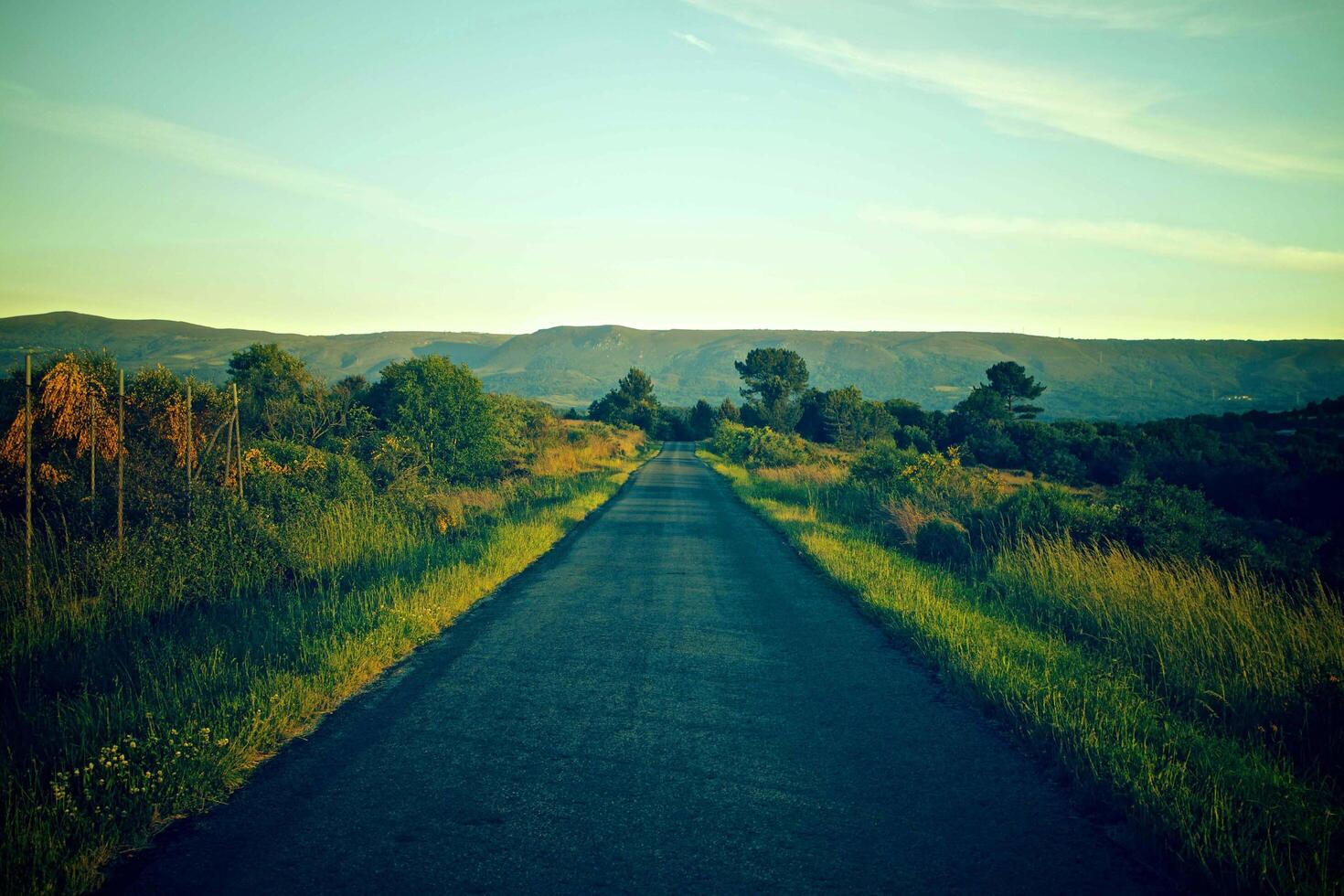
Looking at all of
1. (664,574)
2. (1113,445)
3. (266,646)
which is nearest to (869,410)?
(1113,445)

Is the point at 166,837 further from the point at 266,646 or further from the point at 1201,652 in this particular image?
the point at 1201,652

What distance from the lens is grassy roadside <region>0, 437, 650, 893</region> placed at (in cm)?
364

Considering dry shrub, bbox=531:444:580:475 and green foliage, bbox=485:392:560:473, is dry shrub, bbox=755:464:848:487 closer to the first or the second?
dry shrub, bbox=531:444:580:475

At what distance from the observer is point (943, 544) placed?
13125 millimetres

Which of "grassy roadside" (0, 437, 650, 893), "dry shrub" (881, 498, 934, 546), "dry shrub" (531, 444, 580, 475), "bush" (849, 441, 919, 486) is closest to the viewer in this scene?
"grassy roadside" (0, 437, 650, 893)

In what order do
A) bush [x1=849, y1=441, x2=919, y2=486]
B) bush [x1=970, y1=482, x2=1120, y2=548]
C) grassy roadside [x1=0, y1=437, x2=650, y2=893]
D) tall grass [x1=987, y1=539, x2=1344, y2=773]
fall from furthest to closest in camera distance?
bush [x1=849, y1=441, x2=919, y2=486] < bush [x1=970, y1=482, x2=1120, y2=548] < tall grass [x1=987, y1=539, x2=1344, y2=773] < grassy roadside [x1=0, y1=437, x2=650, y2=893]

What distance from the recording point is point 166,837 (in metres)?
3.66

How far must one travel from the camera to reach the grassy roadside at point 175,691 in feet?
11.9

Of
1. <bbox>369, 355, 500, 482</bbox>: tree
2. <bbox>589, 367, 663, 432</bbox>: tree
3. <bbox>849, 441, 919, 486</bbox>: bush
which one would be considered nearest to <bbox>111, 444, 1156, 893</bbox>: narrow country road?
<bbox>369, 355, 500, 482</bbox>: tree

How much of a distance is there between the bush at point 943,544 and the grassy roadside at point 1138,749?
11.7 feet

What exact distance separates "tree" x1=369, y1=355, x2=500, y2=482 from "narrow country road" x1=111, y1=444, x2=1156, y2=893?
557 inches

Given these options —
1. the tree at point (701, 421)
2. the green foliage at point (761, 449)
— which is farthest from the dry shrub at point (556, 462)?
the tree at point (701, 421)

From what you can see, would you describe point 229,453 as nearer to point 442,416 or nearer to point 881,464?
point 442,416

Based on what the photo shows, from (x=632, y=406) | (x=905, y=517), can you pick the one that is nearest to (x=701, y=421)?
(x=632, y=406)
